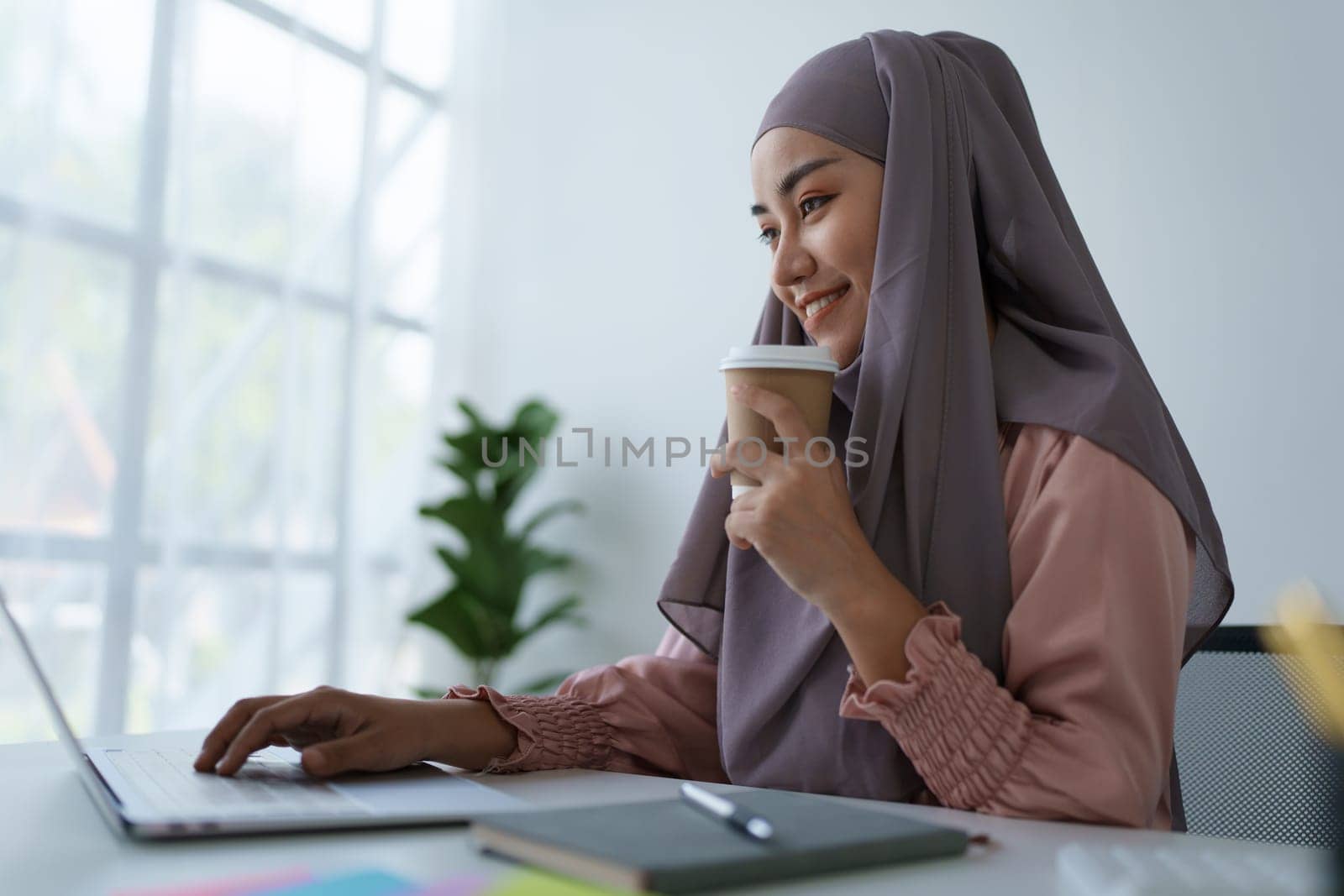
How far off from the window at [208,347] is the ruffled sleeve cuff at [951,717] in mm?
2233

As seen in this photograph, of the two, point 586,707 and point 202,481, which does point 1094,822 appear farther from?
point 202,481

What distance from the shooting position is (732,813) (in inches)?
26.2

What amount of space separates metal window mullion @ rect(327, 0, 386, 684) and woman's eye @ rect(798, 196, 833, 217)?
224cm

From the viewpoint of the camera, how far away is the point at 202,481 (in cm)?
289

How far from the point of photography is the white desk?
2.00ft

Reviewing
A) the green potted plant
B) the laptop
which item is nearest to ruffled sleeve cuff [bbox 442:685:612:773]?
the laptop

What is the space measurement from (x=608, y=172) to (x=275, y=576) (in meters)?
1.60

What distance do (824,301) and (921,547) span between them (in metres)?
0.38

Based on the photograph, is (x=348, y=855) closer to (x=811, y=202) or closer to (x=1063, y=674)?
(x=1063, y=674)

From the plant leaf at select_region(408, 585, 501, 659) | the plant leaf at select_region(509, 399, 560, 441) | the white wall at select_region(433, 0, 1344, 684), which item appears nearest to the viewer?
the white wall at select_region(433, 0, 1344, 684)

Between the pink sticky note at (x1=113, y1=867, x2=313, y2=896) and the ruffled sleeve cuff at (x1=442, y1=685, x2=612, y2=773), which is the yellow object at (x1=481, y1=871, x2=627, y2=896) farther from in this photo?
the ruffled sleeve cuff at (x1=442, y1=685, x2=612, y2=773)

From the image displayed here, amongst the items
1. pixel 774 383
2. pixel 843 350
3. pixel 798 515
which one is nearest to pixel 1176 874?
pixel 798 515

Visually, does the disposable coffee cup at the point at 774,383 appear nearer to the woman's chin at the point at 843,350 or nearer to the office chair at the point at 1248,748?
the woman's chin at the point at 843,350

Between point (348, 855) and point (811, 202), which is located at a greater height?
point (811, 202)
